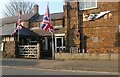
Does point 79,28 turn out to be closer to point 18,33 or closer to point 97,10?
point 97,10

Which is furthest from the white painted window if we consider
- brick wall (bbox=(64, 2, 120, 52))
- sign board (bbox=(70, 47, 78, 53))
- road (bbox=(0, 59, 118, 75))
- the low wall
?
road (bbox=(0, 59, 118, 75))

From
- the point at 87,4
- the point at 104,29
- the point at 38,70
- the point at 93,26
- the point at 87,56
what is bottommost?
the point at 38,70

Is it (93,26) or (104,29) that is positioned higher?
(93,26)

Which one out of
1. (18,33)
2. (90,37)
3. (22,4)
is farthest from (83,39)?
(22,4)

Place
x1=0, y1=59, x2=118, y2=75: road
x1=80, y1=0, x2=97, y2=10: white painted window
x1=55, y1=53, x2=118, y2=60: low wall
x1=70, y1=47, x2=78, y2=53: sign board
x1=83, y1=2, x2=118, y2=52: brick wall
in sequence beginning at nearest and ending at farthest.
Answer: x1=0, y1=59, x2=118, y2=75: road, x1=55, y1=53, x2=118, y2=60: low wall, x1=83, y1=2, x2=118, y2=52: brick wall, x1=80, y1=0, x2=97, y2=10: white painted window, x1=70, y1=47, x2=78, y2=53: sign board

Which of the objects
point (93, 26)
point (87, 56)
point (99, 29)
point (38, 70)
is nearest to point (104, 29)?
point (99, 29)

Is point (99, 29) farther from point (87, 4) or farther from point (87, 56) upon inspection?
point (87, 56)

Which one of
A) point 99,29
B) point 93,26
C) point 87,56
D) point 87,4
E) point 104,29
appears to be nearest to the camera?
point 87,56

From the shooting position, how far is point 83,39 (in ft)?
92.3

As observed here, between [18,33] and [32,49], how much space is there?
3693 millimetres

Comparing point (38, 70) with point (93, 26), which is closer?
point (38, 70)

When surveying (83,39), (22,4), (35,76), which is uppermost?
(22,4)

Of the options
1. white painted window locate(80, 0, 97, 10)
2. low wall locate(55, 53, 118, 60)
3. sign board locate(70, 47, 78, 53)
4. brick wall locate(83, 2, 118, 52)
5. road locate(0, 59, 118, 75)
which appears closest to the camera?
road locate(0, 59, 118, 75)

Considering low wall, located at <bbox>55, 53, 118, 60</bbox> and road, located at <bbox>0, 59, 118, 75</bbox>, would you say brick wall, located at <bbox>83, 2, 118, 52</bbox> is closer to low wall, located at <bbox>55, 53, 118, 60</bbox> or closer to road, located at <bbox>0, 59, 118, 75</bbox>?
low wall, located at <bbox>55, 53, 118, 60</bbox>
